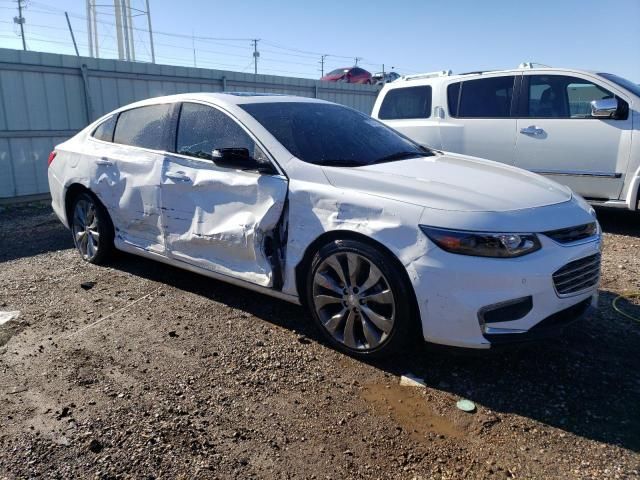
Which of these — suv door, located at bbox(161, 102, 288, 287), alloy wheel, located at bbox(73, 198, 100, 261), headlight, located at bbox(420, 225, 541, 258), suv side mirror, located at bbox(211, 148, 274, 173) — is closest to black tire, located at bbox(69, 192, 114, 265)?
alloy wheel, located at bbox(73, 198, 100, 261)

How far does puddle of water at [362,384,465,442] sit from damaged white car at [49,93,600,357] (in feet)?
0.89

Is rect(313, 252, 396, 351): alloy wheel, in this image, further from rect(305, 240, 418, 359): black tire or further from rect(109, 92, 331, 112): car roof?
rect(109, 92, 331, 112): car roof

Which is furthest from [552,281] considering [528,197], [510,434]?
[510,434]

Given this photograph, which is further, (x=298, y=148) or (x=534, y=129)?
(x=534, y=129)

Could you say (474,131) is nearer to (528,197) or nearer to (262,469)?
(528,197)

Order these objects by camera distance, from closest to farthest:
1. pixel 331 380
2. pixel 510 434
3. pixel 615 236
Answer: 1. pixel 510 434
2. pixel 331 380
3. pixel 615 236

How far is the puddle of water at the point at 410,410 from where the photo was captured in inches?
103

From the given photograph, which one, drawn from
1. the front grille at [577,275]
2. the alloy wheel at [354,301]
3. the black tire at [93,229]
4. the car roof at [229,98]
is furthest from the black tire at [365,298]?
the black tire at [93,229]

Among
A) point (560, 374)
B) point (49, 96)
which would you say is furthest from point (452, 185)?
point (49, 96)

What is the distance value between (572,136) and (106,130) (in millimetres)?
5167

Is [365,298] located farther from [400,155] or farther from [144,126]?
[144,126]

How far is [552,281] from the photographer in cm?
284

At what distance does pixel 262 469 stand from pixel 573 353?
6.81 ft

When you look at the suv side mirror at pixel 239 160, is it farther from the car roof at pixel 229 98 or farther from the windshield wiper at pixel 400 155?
the windshield wiper at pixel 400 155
